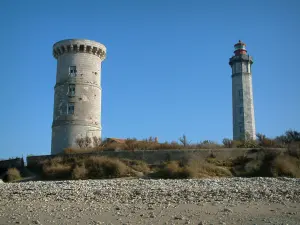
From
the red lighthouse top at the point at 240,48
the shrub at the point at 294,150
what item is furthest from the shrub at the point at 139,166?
the red lighthouse top at the point at 240,48

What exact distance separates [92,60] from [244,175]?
16.1 metres

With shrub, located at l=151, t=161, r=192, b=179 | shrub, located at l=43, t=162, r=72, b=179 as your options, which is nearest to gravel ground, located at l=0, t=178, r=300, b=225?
shrub, located at l=151, t=161, r=192, b=179

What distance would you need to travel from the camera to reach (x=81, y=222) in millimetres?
9664

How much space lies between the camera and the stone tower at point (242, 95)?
134ft

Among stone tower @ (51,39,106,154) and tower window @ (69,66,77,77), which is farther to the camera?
tower window @ (69,66,77,77)

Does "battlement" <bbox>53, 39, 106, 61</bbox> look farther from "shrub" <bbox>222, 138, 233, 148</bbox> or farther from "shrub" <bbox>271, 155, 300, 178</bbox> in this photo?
"shrub" <bbox>271, 155, 300, 178</bbox>

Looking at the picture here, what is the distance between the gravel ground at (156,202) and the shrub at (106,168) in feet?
8.22

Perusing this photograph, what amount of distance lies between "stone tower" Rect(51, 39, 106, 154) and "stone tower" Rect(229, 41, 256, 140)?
1726 cm

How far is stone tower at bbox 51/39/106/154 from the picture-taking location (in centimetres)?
2780

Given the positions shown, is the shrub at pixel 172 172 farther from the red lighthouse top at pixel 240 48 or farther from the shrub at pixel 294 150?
the red lighthouse top at pixel 240 48

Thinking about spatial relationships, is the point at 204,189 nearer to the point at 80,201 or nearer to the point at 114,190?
the point at 114,190

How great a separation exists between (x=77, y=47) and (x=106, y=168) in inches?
528

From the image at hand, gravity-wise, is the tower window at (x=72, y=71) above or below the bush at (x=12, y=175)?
above

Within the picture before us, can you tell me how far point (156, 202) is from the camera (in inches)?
452
